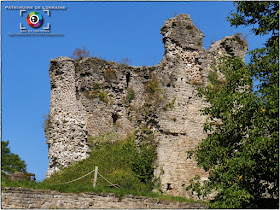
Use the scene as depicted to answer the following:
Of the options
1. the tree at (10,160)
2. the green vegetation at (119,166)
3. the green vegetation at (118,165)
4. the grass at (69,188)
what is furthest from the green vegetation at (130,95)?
the tree at (10,160)

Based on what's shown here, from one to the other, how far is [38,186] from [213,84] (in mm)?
10751

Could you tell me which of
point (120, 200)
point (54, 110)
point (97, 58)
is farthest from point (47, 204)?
point (97, 58)

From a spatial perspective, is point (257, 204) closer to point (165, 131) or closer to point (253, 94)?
point (253, 94)

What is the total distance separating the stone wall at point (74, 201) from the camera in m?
15.5

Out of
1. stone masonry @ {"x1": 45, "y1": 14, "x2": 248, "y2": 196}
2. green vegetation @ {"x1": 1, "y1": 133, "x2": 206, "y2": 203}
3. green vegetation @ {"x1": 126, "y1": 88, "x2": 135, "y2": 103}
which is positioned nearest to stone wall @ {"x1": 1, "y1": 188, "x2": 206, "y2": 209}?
green vegetation @ {"x1": 1, "y1": 133, "x2": 206, "y2": 203}

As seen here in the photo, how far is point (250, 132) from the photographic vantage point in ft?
48.3

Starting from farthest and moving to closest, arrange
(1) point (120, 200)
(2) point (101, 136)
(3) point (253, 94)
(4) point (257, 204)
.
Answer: (2) point (101, 136)
(1) point (120, 200)
(4) point (257, 204)
(3) point (253, 94)

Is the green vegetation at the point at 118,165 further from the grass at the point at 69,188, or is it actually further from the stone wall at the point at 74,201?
the stone wall at the point at 74,201

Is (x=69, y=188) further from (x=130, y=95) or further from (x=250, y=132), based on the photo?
(x=130, y=95)

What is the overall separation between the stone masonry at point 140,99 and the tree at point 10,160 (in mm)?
15002

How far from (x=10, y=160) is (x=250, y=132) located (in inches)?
1050

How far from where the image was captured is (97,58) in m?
24.3

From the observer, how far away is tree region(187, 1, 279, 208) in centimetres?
1405

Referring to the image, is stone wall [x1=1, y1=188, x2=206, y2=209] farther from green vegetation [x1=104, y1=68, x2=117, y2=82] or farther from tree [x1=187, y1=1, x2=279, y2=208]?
green vegetation [x1=104, y1=68, x2=117, y2=82]
